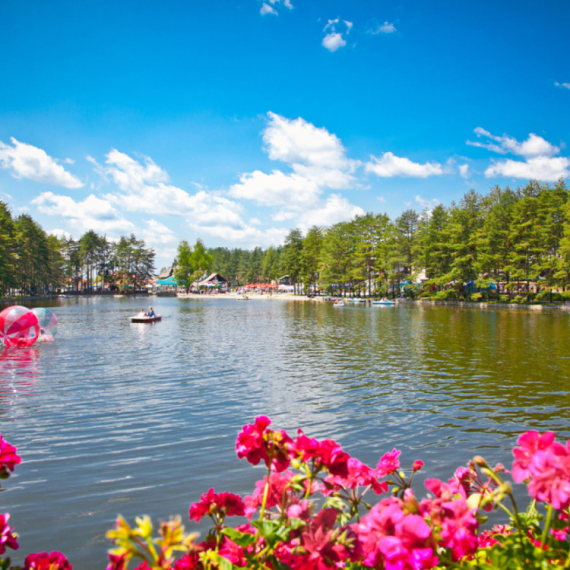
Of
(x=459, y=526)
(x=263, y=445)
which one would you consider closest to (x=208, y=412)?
(x=263, y=445)

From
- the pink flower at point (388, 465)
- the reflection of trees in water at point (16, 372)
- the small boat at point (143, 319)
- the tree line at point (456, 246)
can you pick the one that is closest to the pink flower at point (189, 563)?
the pink flower at point (388, 465)

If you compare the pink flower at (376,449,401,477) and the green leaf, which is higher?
the pink flower at (376,449,401,477)

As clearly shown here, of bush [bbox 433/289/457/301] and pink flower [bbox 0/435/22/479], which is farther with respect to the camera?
bush [bbox 433/289/457/301]

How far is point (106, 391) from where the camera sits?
11547 mm

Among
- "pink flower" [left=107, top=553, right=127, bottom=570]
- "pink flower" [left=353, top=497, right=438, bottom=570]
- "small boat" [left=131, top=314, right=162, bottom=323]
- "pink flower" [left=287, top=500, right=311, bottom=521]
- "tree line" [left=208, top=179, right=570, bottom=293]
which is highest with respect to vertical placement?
"tree line" [left=208, top=179, right=570, bottom=293]

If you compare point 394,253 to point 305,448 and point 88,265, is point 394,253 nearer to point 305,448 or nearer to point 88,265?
point 305,448

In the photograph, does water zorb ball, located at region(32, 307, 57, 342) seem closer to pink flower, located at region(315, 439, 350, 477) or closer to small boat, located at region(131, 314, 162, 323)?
small boat, located at region(131, 314, 162, 323)

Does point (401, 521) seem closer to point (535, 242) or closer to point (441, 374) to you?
point (441, 374)

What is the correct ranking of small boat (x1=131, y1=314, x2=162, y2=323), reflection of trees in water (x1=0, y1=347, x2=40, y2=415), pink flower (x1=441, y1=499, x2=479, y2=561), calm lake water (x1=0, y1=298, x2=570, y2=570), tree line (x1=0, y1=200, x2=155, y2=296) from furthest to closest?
tree line (x1=0, y1=200, x2=155, y2=296) < small boat (x1=131, y1=314, x2=162, y2=323) < reflection of trees in water (x1=0, y1=347, x2=40, y2=415) < calm lake water (x1=0, y1=298, x2=570, y2=570) < pink flower (x1=441, y1=499, x2=479, y2=561)

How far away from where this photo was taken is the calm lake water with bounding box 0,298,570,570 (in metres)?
5.75

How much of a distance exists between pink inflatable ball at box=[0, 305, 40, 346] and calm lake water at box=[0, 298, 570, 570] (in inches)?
34.4

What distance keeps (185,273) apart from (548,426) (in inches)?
4519

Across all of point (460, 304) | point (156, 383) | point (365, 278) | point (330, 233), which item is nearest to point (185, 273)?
point (330, 233)

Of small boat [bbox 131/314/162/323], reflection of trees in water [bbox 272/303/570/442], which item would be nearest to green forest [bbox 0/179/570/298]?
reflection of trees in water [bbox 272/303/570/442]
